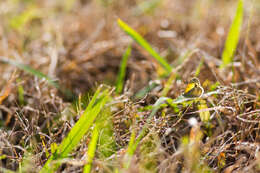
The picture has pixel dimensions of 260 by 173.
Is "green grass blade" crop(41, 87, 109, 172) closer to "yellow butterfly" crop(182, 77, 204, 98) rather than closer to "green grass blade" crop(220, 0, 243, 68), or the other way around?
"yellow butterfly" crop(182, 77, 204, 98)

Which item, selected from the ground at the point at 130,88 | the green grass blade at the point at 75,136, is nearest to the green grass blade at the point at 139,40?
the ground at the point at 130,88

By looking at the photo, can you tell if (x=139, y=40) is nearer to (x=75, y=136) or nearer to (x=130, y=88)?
(x=130, y=88)

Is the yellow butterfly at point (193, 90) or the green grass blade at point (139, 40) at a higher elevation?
the green grass blade at point (139, 40)

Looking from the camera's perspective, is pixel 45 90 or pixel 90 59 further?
pixel 90 59

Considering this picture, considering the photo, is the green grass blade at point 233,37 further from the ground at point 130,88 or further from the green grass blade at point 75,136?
the green grass blade at point 75,136

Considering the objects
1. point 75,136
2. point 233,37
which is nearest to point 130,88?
point 75,136

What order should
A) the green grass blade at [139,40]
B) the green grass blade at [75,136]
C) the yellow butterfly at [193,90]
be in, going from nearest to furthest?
the green grass blade at [75,136]
the yellow butterfly at [193,90]
the green grass blade at [139,40]

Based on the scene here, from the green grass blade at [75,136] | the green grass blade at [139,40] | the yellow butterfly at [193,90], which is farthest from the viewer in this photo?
the green grass blade at [139,40]

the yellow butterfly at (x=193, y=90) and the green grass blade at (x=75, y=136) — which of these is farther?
the yellow butterfly at (x=193, y=90)

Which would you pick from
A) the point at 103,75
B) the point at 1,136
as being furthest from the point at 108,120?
the point at 103,75

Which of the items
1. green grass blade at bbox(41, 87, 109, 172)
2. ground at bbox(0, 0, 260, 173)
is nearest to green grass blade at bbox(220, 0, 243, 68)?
ground at bbox(0, 0, 260, 173)

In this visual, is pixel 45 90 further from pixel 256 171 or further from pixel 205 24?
pixel 205 24
